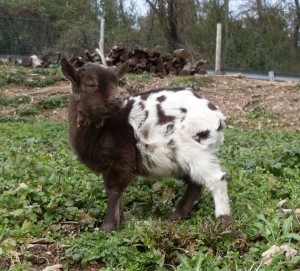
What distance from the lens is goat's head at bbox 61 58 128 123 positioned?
5004 mm

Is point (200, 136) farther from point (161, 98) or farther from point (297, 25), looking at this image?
point (297, 25)

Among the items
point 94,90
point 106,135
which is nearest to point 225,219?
point 106,135

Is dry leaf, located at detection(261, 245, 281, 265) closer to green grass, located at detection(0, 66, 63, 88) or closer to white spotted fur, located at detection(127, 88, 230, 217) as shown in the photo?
white spotted fur, located at detection(127, 88, 230, 217)

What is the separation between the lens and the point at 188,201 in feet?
17.5

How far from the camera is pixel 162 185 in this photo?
6.09 m

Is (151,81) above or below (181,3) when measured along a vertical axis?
below

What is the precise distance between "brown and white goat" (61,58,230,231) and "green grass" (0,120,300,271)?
12.0 inches

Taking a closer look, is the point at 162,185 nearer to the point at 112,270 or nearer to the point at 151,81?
the point at 112,270

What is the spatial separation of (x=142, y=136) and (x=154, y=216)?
0.81 metres

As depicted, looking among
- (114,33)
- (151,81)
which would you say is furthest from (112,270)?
(114,33)

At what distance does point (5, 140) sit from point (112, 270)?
6.03 metres

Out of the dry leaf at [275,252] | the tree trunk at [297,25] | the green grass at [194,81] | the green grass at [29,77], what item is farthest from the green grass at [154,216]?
the tree trunk at [297,25]

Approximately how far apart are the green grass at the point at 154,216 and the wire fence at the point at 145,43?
1352 cm

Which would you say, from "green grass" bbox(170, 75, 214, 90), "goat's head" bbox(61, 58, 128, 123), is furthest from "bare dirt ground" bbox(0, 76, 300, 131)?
"goat's head" bbox(61, 58, 128, 123)
